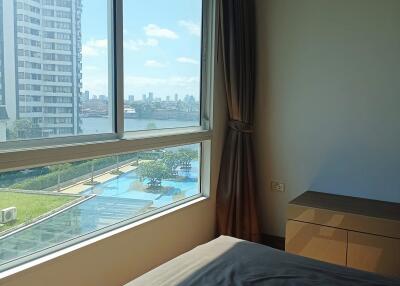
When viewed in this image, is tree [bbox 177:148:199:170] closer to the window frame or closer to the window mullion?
the window frame

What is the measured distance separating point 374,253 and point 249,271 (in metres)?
1.45

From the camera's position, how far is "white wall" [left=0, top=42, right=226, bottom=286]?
201cm

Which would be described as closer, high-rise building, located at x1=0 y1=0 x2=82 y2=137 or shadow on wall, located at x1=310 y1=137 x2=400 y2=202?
high-rise building, located at x1=0 y1=0 x2=82 y2=137

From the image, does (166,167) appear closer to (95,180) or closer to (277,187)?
(95,180)

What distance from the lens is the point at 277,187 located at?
3598mm

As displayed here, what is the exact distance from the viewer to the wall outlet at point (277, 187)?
3574 mm

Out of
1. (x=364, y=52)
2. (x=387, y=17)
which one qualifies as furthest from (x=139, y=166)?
(x=387, y=17)

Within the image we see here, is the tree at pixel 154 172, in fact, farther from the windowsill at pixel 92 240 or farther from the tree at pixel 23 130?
the tree at pixel 23 130

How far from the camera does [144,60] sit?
269 cm

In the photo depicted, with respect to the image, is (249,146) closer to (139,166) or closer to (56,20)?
(139,166)

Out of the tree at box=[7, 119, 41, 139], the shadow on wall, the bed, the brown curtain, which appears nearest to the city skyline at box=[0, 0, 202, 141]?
the tree at box=[7, 119, 41, 139]

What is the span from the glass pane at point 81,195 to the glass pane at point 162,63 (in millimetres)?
283

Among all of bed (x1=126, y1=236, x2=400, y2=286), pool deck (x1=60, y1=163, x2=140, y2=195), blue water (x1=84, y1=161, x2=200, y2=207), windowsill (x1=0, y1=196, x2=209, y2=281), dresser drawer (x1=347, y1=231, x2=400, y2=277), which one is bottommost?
dresser drawer (x1=347, y1=231, x2=400, y2=277)

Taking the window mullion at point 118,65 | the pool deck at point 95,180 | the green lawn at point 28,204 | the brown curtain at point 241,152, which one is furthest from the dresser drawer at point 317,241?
the green lawn at point 28,204
